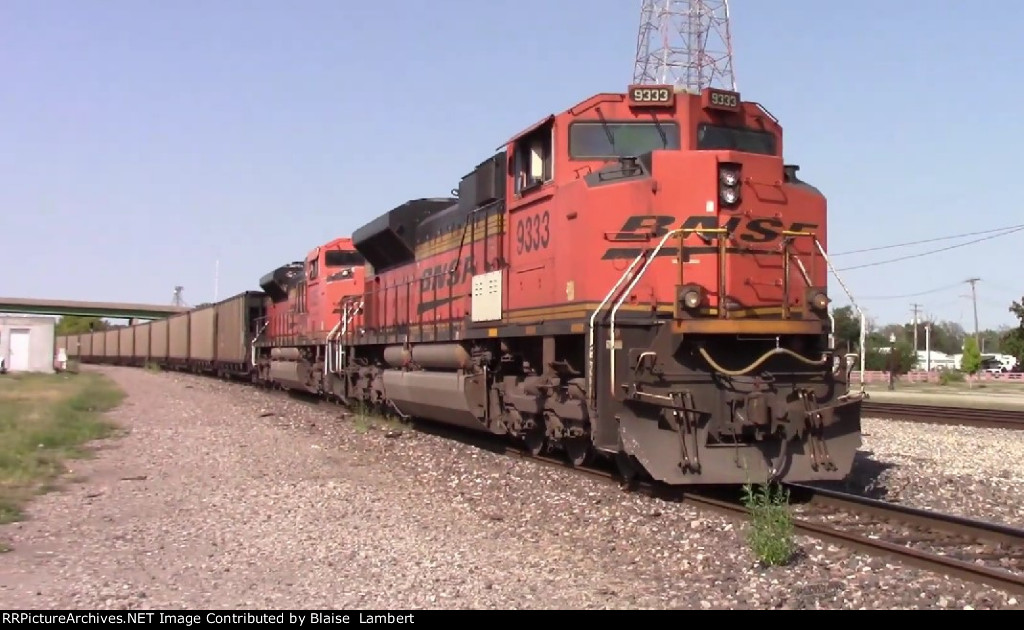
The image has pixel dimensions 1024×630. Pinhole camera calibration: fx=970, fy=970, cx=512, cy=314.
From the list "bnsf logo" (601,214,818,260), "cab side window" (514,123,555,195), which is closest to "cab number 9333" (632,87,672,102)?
"cab side window" (514,123,555,195)

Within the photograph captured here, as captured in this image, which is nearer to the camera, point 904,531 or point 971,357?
point 904,531

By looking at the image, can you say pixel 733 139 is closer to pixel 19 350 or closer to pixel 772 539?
pixel 772 539

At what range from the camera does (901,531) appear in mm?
Result: 7316

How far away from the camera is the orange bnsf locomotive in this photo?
27.0 feet

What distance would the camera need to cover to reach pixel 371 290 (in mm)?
18188

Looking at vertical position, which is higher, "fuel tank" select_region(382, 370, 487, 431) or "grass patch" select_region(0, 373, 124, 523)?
"fuel tank" select_region(382, 370, 487, 431)

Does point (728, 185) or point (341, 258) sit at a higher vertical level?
point (341, 258)

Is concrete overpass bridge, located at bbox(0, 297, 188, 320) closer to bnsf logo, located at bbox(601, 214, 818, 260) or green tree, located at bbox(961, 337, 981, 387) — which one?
green tree, located at bbox(961, 337, 981, 387)

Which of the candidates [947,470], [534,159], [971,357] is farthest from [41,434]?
[971,357]

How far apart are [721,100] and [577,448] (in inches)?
148

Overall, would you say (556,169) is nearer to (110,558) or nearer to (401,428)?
(110,558)

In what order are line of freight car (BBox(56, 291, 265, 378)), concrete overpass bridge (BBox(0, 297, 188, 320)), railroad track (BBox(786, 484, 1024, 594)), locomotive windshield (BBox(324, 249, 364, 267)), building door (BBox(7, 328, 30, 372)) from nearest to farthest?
railroad track (BBox(786, 484, 1024, 594)), locomotive windshield (BBox(324, 249, 364, 267)), line of freight car (BBox(56, 291, 265, 378)), building door (BBox(7, 328, 30, 372)), concrete overpass bridge (BBox(0, 297, 188, 320))

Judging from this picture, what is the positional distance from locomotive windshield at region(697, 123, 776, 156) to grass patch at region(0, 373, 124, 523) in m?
6.90
